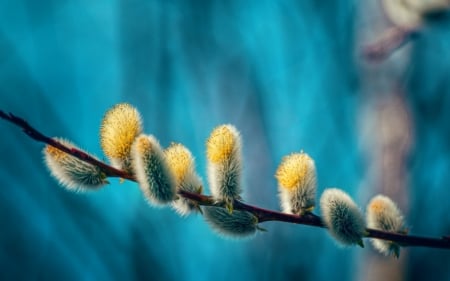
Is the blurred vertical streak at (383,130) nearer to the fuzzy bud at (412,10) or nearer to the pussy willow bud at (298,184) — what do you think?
the fuzzy bud at (412,10)

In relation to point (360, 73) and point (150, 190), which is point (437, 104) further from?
point (150, 190)

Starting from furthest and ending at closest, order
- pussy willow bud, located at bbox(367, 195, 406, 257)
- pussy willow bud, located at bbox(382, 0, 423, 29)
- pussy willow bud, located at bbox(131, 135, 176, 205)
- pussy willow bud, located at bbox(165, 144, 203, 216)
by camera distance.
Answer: pussy willow bud, located at bbox(382, 0, 423, 29), pussy willow bud, located at bbox(367, 195, 406, 257), pussy willow bud, located at bbox(165, 144, 203, 216), pussy willow bud, located at bbox(131, 135, 176, 205)

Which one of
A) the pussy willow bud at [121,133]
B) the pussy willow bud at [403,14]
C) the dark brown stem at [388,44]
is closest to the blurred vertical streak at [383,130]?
the dark brown stem at [388,44]

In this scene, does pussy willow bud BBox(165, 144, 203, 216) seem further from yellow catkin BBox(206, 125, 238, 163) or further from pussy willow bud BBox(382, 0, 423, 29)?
pussy willow bud BBox(382, 0, 423, 29)

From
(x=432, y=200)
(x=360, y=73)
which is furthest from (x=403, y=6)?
(x=432, y=200)

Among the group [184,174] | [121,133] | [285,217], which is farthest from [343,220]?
[121,133]

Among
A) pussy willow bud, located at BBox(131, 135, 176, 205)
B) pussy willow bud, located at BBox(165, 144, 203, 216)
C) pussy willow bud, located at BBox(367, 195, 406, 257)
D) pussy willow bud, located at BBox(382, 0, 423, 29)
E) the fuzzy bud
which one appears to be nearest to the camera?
pussy willow bud, located at BBox(131, 135, 176, 205)

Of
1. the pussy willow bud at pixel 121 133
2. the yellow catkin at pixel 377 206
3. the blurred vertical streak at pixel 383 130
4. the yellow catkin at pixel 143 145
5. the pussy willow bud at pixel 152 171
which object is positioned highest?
the blurred vertical streak at pixel 383 130

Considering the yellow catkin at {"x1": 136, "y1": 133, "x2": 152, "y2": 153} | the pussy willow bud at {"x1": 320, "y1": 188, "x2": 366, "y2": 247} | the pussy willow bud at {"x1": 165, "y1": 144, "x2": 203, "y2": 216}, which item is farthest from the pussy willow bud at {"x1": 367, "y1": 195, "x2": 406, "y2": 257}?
the yellow catkin at {"x1": 136, "y1": 133, "x2": 152, "y2": 153}
